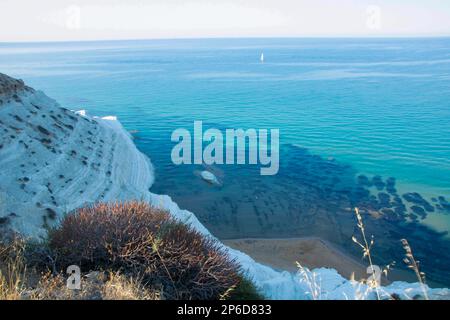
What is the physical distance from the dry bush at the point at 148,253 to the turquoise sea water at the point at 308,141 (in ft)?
46.4

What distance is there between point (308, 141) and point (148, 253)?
34292mm

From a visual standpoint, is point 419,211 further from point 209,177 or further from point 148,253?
point 148,253

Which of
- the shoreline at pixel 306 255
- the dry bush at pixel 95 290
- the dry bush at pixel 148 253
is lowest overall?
the shoreline at pixel 306 255

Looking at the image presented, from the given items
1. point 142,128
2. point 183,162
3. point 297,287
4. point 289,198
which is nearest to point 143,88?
point 142,128

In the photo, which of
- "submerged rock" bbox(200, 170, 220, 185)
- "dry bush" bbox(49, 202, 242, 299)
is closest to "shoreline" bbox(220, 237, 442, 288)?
"submerged rock" bbox(200, 170, 220, 185)

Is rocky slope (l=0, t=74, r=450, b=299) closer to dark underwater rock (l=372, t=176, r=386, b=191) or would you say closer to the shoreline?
the shoreline

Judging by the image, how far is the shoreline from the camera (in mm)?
18422

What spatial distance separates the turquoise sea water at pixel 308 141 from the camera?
2336 centimetres

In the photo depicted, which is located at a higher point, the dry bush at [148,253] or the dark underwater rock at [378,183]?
the dark underwater rock at [378,183]

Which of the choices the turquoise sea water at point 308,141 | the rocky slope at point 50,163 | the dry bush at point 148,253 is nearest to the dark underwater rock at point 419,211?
the turquoise sea water at point 308,141

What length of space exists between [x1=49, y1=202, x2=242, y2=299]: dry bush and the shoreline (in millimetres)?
11095

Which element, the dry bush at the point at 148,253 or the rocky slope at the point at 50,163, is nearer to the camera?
the dry bush at the point at 148,253

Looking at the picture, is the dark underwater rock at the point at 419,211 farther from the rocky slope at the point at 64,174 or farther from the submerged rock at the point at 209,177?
the submerged rock at the point at 209,177

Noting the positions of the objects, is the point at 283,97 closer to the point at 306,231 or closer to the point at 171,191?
the point at 171,191
